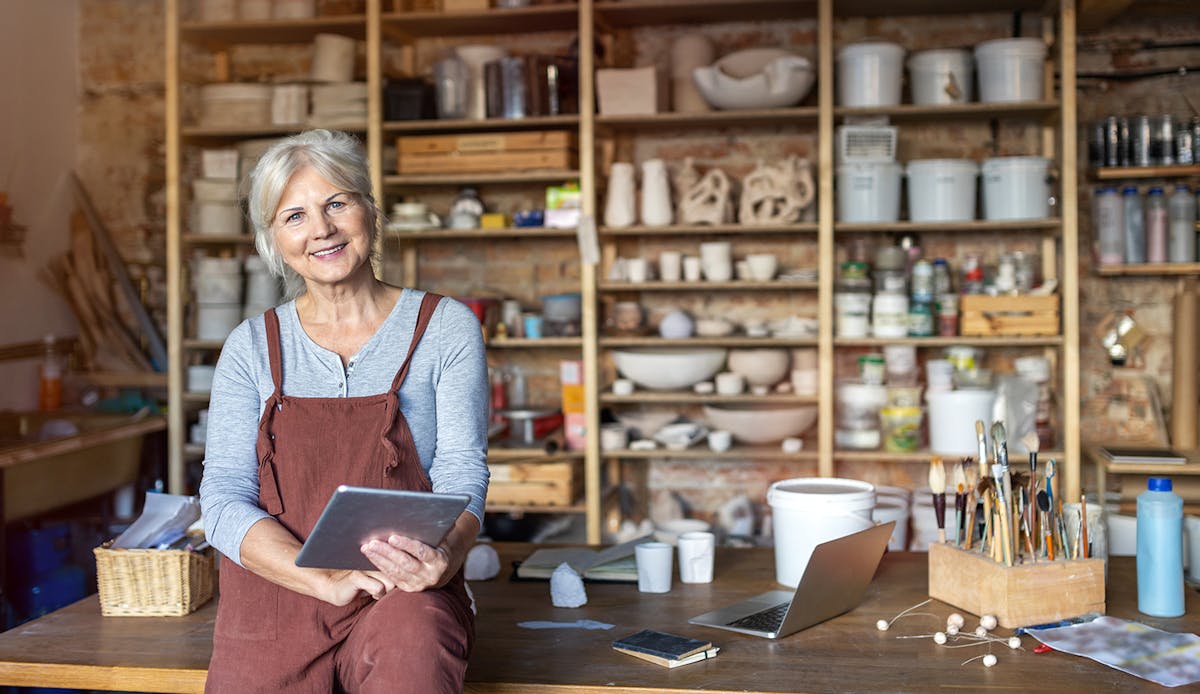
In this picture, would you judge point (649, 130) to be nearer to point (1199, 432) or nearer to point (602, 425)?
point (602, 425)

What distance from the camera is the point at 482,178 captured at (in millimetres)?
4410

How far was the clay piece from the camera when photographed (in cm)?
423

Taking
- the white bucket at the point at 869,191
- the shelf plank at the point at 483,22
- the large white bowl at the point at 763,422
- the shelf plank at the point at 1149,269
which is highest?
the shelf plank at the point at 483,22

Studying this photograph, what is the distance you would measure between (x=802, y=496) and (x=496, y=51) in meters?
2.86

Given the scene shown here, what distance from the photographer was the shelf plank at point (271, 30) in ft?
14.9

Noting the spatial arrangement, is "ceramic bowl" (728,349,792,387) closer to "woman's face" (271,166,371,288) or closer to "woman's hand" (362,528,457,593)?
"woman's face" (271,166,371,288)

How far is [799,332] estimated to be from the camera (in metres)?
4.36

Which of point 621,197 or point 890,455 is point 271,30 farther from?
point 890,455

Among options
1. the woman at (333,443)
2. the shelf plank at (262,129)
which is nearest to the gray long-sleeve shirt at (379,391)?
the woman at (333,443)

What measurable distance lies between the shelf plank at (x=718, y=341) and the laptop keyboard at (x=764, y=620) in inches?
89.9

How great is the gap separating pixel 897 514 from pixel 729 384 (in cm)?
82

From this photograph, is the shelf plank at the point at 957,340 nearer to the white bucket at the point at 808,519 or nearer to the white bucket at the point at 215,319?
the white bucket at the point at 808,519

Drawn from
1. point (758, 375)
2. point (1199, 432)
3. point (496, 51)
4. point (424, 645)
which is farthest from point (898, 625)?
point (496, 51)

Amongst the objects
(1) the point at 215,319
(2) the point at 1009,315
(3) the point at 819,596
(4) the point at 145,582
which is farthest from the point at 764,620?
(1) the point at 215,319
